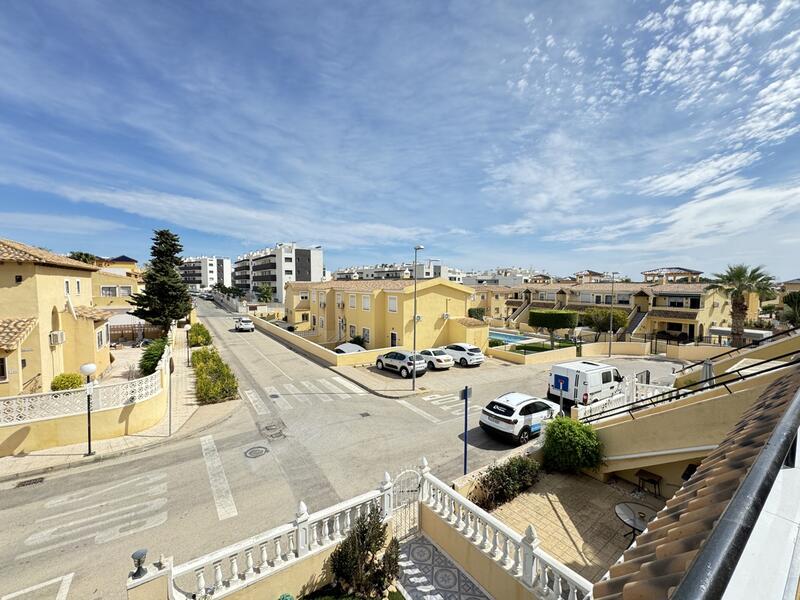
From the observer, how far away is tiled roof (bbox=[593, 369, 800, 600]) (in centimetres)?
190

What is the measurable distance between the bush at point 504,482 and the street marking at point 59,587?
8.25 m

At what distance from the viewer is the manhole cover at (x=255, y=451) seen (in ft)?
38.0

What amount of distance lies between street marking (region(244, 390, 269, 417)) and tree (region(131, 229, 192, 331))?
55.7ft

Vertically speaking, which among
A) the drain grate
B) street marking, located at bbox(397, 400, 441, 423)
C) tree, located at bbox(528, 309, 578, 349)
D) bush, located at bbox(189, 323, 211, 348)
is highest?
tree, located at bbox(528, 309, 578, 349)

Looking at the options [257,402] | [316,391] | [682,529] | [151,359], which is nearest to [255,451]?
[257,402]

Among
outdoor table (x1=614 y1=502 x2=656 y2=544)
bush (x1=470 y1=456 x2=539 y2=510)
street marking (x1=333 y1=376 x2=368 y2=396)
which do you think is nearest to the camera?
outdoor table (x1=614 y1=502 x2=656 y2=544)

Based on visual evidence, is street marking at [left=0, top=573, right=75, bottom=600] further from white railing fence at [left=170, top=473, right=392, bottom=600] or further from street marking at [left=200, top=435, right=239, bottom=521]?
street marking at [left=200, top=435, right=239, bottom=521]

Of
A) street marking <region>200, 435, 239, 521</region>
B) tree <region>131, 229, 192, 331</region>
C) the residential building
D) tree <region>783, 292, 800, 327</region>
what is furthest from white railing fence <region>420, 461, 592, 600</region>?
the residential building

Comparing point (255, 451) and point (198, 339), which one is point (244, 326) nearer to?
point (198, 339)

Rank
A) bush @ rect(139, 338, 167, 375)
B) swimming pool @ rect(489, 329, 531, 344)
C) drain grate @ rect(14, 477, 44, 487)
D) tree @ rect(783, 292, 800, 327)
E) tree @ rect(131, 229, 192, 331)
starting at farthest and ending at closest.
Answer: swimming pool @ rect(489, 329, 531, 344), tree @ rect(783, 292, 800, 327), tree @ rect(131, 229, 192, 331), bush @ rect(139, 338, 167, 375), drain grate @ rect(14, 477, 44, 487)

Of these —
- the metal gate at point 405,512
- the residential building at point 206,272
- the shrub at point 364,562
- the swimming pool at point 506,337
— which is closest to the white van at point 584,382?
the metal gate at point 405,512

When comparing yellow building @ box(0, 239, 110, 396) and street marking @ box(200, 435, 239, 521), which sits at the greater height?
yellow building @ box(0, 239, 110, 396)

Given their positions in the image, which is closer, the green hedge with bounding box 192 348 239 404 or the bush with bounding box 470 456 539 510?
the bush with bounding box 470 456 539 510

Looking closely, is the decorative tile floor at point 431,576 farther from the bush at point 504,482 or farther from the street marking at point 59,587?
the street marking at point 59,587
